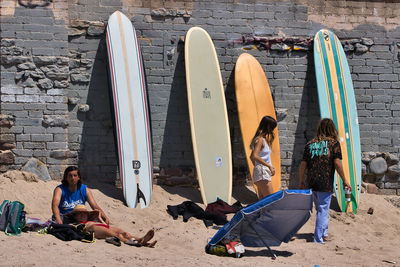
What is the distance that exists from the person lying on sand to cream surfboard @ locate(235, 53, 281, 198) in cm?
256

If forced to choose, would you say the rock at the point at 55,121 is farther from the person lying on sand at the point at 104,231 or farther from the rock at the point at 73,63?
the person lying on sand at the point at 104,231

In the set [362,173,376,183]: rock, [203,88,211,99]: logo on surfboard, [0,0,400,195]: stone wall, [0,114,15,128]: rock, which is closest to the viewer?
[0,114,15,128]: rock

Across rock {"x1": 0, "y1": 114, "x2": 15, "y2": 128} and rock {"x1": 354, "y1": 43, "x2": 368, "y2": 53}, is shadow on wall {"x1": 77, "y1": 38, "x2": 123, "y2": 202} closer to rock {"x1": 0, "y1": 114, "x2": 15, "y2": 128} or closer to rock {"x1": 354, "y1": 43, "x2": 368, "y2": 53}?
rock {"x1": 0, "y1": 114, "x2": 15, "y2": 128}

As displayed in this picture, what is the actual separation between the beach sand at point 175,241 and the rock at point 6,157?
22cm

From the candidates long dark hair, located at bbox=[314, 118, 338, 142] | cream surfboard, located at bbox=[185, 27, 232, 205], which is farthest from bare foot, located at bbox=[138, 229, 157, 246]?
cream surfboard, located at bbox=[185, 27, 232, 205]

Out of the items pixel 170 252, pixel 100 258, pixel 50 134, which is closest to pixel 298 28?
pixel 50 134

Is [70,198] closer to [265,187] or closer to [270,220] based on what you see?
[270,220]

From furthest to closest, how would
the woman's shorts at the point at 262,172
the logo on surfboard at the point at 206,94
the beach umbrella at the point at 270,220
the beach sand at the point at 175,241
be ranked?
the logo on surfboard at the point at 206,94 < the woman's shorts at the point at 262,172 < the beach umbrella at the point at 270,220 < the beach sand at the point at 175,241

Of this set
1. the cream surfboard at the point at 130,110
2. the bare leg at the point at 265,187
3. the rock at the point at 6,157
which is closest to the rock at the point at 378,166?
the bare leg at the point at 265,187

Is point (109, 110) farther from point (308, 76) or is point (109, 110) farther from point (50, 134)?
point (308, 76)

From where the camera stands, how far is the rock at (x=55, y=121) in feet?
23.1

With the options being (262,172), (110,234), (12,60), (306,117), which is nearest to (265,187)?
(262,172)

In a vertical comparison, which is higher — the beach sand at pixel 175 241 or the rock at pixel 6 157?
the rock at pixel 6 157

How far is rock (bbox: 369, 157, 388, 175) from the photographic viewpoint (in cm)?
772
